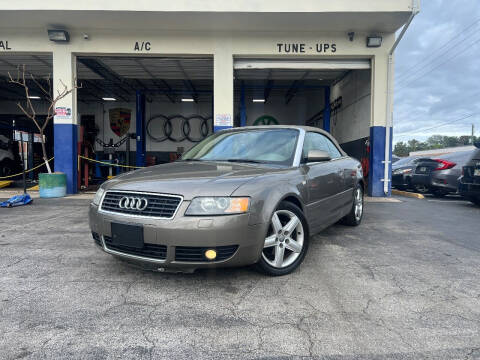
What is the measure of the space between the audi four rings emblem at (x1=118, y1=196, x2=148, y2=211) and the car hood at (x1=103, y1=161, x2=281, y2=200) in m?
0.08

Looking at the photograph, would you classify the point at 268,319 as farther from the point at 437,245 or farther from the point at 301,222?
the point at 437,245

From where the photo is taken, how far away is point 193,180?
259 centimetres

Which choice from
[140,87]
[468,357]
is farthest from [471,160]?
[140,87]

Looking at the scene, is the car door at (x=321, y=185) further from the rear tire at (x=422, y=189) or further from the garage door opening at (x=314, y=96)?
the rear tire at (x=422, y=189)

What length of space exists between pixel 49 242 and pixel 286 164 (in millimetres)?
3007

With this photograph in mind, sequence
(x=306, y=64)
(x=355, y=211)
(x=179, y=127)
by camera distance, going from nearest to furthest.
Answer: (x=355, y=211), (x=306, y=64), (x=179, y=127)

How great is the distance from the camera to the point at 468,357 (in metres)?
1.73

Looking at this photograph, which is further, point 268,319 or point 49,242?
point 49,242

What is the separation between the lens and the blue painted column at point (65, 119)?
9070 mm

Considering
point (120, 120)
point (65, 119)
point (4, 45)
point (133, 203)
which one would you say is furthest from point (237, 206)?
point (120, 120)

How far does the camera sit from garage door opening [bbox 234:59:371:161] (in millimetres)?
9406

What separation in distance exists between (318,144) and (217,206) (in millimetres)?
2041

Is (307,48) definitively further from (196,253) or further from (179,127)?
(179,127)

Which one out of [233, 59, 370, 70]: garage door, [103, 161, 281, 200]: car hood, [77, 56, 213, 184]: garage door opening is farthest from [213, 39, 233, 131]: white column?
[77, 56, 213, 184]: garage door opening
